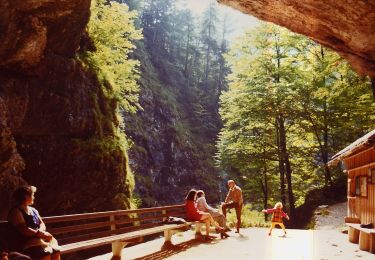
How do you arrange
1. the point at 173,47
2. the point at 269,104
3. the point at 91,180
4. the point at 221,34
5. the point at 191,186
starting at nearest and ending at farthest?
the point at 91,180, the point at 269,104, the point at 191,186, the point at 173,47, the point at 221,34

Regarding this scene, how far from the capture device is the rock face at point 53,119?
13969 millimetres

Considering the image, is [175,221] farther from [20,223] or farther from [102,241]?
[20,223]

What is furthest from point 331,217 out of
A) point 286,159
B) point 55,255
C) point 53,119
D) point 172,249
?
point 55,255

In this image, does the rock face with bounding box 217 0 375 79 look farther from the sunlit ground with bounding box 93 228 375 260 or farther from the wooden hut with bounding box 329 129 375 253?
the sunlit ground with bounding box 93 228 375 260

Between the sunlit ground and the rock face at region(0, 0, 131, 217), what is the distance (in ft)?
18.8

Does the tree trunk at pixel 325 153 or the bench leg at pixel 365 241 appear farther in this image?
the tree trunk at pixel 325 153

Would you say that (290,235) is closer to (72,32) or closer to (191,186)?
(72,32)

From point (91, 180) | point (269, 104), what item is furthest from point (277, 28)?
point (91, 180)

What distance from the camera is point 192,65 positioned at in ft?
212

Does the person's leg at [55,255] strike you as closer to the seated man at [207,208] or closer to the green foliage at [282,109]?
the seated man at [207,208]

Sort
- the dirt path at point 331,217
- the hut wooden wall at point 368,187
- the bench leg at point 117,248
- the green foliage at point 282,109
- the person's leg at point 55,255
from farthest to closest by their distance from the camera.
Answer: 1. the green foliage at point 282,109
2. the dirt path at point 331,217
3. the hut wooden wall at point 368,187
4. the bench leg at point 117,248
5. the person's leg at point 55,255

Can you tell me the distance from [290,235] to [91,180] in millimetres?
9118

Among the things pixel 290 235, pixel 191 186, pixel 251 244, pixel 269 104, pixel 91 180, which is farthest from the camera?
pixel 191 186

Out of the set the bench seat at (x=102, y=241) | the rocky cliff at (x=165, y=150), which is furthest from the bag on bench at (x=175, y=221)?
the rocky cliff at (x=165, y=150)
